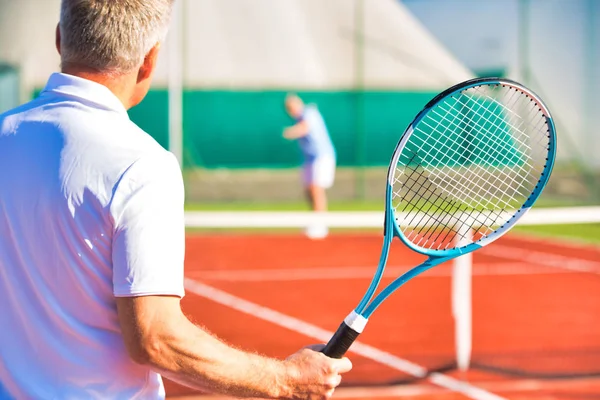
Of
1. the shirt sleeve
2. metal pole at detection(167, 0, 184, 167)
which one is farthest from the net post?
metal pole at detection(167, 0, 184, 167)

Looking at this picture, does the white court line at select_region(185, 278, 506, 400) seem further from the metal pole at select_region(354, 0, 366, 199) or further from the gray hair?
the metal pole at select_region(354, 0, 366, 199)

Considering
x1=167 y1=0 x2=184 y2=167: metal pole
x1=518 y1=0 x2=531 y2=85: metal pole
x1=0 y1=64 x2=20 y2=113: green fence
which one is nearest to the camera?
x1=167 y1=0 x2=184 y2=167: metal pole

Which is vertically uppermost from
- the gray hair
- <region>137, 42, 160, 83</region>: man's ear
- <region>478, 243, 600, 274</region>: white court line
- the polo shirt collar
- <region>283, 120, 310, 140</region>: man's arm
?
the gray hair

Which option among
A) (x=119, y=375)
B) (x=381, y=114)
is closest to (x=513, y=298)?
(x=119, y=375)

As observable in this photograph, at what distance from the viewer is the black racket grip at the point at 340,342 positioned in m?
1.78

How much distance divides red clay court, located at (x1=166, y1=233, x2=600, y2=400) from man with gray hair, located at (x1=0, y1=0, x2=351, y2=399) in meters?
2.65

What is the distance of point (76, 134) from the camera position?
134 centimetres

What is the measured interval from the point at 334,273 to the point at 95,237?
677 cm

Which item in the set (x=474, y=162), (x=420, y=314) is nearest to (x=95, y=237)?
(x=474, y=162)

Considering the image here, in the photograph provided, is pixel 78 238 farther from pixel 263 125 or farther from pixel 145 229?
pixel 263 125

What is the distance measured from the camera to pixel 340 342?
179 cm

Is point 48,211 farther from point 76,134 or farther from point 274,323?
point 274,323

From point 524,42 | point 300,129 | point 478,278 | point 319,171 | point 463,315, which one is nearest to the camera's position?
point 463,315

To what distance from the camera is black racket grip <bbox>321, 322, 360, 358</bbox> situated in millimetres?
1775
